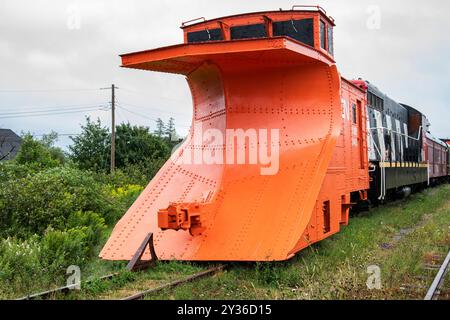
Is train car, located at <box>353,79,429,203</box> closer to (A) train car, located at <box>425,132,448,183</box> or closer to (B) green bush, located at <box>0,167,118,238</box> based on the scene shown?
(A) train car, located at <box>425,132,448,183</box>

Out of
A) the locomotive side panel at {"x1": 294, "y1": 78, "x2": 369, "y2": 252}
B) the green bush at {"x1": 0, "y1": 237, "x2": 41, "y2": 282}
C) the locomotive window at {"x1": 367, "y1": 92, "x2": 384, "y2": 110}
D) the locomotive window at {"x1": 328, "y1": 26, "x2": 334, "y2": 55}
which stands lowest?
the green bush at {"x1": 0, "y1": 237, "x2": 41, "y2": 282}

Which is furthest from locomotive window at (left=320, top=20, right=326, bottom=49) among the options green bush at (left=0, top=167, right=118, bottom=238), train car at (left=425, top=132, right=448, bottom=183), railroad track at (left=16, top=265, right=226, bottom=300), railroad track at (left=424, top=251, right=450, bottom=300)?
train car at (left=425, top=132, right=448, bottom=183)

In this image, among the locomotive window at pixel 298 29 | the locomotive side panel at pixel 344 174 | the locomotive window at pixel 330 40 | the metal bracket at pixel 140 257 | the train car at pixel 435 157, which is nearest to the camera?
the metal bracket at pixel 140 257

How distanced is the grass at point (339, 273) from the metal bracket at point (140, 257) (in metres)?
0.97

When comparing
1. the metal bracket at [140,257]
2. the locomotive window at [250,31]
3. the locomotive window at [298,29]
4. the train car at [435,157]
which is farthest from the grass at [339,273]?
the train car at [435,157]

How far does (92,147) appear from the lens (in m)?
31.7

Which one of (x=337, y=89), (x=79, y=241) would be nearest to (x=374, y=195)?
(x=337, y=89)

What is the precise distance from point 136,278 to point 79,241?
173cm

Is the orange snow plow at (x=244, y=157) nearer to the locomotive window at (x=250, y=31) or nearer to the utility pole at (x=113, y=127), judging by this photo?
the locomotive window at (x=250, y=31)

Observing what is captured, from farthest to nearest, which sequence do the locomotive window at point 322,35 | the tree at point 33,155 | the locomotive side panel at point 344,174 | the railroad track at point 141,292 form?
the tree at point 33,155 → the locomotive window at point 322,35 → the locomotive side panel at point 344,174 → the railroad track at point 141,292

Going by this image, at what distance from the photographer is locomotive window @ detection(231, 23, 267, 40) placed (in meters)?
8.30

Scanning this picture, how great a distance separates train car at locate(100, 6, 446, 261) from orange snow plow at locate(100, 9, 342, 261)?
1cm

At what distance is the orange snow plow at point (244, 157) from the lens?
6.93 m
